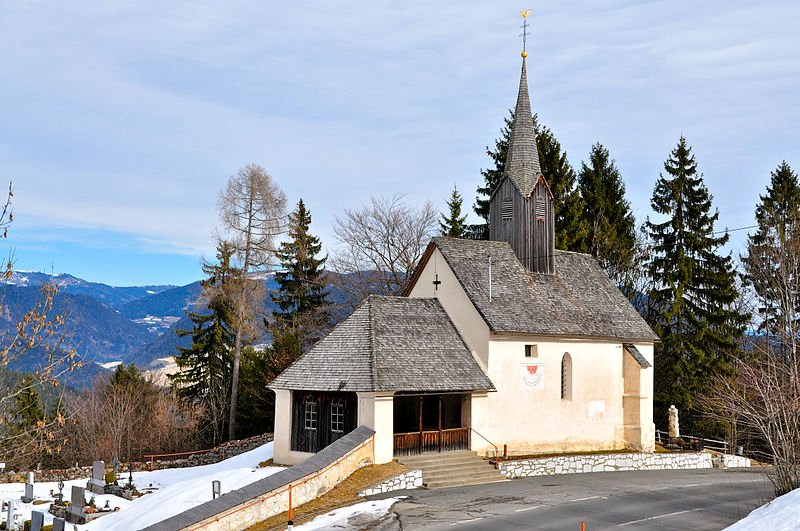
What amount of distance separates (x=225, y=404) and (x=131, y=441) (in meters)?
5.93

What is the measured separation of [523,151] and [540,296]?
278 inches

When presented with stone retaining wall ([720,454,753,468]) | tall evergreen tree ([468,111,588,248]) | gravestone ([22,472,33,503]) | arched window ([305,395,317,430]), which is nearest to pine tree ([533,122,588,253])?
tall evergreen tree ([468,111,588,248])

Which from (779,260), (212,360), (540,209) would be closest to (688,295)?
(779,260)

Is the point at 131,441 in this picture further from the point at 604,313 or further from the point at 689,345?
the point at 689,345

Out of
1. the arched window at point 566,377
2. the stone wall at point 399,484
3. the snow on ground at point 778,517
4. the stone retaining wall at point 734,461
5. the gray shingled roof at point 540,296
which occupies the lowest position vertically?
the stone retaining wall at point 734,461

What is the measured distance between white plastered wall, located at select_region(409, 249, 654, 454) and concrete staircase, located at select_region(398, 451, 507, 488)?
3.95 feet

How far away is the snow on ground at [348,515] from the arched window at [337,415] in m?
5.23

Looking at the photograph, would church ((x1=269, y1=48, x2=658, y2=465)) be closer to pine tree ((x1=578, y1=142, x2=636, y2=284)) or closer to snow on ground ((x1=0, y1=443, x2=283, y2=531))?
snow on ground ((x1=0, y1=443, x2=283, y2=531))

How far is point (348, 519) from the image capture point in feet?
68.1

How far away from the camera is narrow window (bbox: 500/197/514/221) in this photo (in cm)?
3600

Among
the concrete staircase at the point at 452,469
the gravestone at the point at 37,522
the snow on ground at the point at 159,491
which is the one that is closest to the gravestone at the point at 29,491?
the snow on ground at the point at 159,491

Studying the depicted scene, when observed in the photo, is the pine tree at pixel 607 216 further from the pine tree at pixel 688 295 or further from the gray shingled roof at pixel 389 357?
the gray shingled roof at pixel 389 357

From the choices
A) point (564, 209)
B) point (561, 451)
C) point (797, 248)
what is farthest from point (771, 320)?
point (561, 451)

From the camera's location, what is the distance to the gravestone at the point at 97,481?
32281 millimetres
